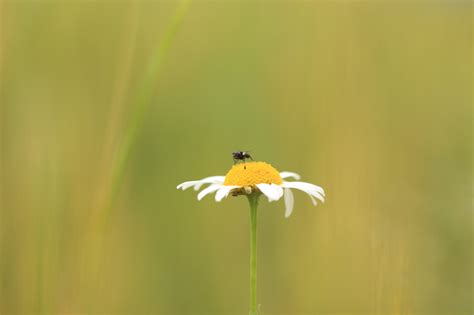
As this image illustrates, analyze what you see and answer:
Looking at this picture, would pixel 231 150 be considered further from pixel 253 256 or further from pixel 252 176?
pixel 253 256

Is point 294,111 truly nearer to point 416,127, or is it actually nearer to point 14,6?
point 416,127

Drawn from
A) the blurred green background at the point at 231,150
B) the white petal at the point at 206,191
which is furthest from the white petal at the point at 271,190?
the blurred green background at the point at 231,150

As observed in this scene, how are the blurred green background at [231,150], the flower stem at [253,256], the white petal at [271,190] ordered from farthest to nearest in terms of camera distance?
the blurred green background at [231,150] < the white petal at [271,190] < the flower stem at [253,256]

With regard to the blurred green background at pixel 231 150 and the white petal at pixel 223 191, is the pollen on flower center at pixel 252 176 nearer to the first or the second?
the white petal at pixel 223 191

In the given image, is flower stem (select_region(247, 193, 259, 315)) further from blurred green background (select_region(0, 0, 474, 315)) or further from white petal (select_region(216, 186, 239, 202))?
blurred green background (select_region(0, 0, 474, 315))

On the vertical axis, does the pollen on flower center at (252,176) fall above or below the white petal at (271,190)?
above

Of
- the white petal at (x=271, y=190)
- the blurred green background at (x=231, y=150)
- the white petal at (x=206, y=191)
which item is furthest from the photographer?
the blurred green background at (x=231, y=150)
